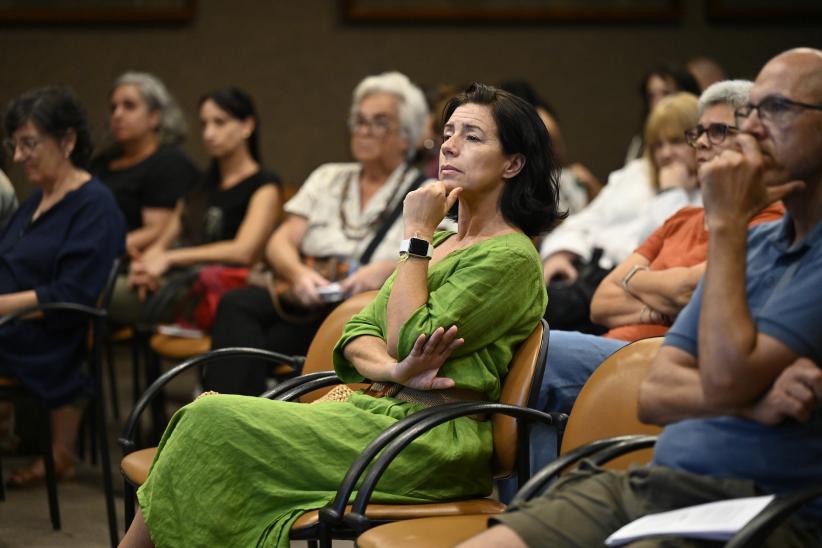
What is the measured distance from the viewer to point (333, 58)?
7188 mm

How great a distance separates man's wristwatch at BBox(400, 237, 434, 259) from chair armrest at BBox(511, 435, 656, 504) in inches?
23.7

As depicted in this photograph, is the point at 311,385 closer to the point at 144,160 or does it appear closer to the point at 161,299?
the point at 161,299

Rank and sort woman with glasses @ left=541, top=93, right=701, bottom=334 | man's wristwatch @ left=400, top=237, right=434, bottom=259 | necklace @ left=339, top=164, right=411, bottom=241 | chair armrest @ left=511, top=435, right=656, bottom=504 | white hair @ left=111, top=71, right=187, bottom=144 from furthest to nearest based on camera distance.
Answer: white hair @ left=111, top=71, right=187, bottom=144 < necklace @ left=339, top=164, right=411, bottom=241 < woman with glasses @ left=541, top=93, right=701, bottom=334 < man's wristwatch @ left=400, top=237, right=434, bottom=259 < chair armrest @ left=511, top=435, right=656, bottom=504

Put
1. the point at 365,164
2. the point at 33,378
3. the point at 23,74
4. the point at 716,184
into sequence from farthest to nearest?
the point at 23,74
the point at 365,164
the point at 33,378
the point at 716,184

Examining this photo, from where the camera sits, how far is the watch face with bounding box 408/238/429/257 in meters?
2.75

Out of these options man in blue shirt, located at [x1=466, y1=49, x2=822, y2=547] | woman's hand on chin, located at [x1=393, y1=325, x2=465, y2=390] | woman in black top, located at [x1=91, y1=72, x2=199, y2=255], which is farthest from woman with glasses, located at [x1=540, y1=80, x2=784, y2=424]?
woman in black top, located at [x1=91, y1=72, x2=199, y2=255]

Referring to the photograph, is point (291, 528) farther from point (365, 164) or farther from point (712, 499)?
point (365, 164)

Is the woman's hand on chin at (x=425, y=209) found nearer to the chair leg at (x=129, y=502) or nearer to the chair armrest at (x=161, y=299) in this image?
the chair leg at (x=129, y=502)

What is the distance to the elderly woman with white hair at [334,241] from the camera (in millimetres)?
4441

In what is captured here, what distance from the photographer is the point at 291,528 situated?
2.55 meters

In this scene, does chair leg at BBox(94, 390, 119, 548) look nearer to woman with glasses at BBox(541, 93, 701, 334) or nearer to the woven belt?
the woven belt

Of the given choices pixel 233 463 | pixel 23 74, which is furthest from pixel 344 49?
pixel 233 463

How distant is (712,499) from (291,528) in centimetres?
90

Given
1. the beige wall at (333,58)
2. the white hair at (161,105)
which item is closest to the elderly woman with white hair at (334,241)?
the white hair at (161,105)
